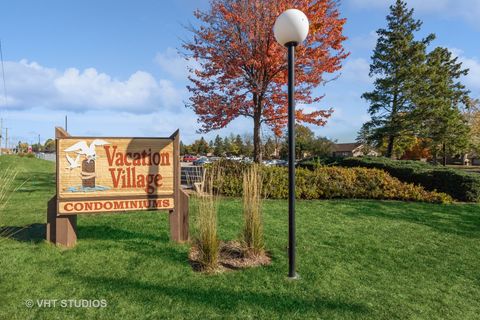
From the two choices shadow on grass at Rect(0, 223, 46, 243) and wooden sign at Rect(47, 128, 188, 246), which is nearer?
wooden sign at Rect(47, 128, 188, 246)

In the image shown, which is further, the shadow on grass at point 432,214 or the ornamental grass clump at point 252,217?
the shadow on grass at point 432,214

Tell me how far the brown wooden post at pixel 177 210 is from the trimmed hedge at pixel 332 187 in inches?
153

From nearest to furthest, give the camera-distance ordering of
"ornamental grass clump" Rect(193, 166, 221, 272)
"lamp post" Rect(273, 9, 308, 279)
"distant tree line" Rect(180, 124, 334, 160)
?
"lamp post" Rect(273, 9, 308, 279)
"ornamental grass clump" Rect(193, 166, 221, 272)
"distant tree line" Rect(180, 124, 334, 160)

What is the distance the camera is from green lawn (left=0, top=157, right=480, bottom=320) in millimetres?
2895

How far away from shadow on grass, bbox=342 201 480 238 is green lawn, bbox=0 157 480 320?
0.13 metres

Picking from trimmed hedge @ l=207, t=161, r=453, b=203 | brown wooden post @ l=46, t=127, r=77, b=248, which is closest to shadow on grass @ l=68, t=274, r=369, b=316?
brown wooden post @ l=46, t=127, r=77, b=248

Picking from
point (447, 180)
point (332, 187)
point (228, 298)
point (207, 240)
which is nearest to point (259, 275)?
point (228, 298)

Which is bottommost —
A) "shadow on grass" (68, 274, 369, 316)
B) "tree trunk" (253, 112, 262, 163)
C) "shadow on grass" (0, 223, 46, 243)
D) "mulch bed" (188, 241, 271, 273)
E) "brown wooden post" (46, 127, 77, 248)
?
"shadow on grass" (68, 274, 369, 316)

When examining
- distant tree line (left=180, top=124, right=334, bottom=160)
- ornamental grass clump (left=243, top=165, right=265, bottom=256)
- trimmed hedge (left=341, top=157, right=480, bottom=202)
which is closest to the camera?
ornamental grass clump (left=243, top=165, right=265, bottom=256)

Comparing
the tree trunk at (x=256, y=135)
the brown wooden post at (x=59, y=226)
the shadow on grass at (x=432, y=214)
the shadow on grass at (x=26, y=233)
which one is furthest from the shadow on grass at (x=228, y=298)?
the tree trunk at (x=256, y=135)

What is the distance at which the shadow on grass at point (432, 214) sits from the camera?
20.2 feet

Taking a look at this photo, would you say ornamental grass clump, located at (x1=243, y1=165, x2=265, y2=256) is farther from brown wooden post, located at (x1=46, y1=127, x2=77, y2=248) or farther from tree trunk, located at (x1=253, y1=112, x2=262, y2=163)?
tree trunk, located at (x1=253, y1=112, x2=262, y2=163)

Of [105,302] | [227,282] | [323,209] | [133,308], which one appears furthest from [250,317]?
[323,209]

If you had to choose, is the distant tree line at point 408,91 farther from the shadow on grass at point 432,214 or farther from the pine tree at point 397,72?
the shadow on grass at point 432,214
